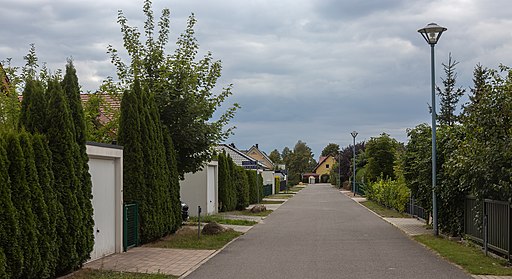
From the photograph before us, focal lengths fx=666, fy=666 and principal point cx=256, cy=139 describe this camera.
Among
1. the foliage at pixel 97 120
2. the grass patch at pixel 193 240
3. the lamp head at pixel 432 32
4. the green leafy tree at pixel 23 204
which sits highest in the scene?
the lamp head at pixel 432 32

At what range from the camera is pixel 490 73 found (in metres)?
14.8

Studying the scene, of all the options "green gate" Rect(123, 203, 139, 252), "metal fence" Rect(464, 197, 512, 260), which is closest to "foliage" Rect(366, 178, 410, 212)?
"metal fence" Rect(464, 197, 512, 260)

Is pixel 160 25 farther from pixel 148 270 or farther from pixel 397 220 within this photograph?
pixel 397 220

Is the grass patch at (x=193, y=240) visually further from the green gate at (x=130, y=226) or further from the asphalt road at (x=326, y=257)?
the green gate at (x=130, y=226)

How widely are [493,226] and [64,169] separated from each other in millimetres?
9540

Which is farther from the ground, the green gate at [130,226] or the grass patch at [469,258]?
the green gate at [130,226]

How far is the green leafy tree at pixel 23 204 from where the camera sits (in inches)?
393

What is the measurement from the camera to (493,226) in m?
15.2

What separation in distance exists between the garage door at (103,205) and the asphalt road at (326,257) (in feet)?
8.01

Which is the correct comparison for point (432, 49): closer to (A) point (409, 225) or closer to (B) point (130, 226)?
(A) point (409, 225)

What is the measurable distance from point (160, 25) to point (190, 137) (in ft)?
13.9

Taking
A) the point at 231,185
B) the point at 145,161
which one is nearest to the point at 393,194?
the point at 231,185

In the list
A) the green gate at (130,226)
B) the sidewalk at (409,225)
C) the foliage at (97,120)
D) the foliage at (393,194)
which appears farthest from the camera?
the foliage at (393,194)

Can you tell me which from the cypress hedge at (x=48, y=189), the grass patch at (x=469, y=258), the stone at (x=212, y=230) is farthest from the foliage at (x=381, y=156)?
the cypress hedge at (x=48, y=189)
